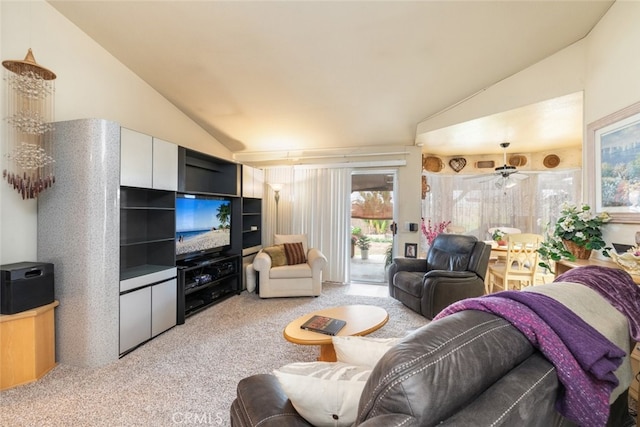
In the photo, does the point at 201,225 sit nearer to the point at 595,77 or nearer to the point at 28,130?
the point at 28,130

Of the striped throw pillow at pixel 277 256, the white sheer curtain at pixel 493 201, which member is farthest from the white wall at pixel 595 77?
the striped throw pillow at pixel 277 256

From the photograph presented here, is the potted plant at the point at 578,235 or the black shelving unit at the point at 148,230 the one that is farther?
the black shelving unit at the point at 148,230

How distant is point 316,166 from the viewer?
501 centimetres

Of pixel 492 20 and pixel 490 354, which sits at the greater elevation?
pixel 492 20

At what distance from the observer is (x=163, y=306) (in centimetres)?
293

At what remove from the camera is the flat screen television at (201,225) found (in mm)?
3432

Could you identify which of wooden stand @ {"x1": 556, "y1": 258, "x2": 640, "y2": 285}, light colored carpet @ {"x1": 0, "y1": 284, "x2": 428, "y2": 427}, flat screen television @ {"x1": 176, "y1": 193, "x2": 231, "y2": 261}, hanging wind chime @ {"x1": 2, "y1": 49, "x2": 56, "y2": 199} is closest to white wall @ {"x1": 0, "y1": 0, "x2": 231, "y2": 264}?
hanging wind chime @ {"x1": 2, "y1": 49, "x2": 56, "y2": 199}

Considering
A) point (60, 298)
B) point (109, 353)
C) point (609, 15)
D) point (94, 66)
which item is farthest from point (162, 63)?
point (609, 15)

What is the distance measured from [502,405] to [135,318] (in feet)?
9.61

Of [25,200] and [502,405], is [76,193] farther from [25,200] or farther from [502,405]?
[502,405]

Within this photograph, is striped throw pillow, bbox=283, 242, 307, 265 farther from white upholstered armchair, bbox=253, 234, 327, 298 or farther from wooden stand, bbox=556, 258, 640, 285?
wooden stand, bbox=556, 258, 640, 285

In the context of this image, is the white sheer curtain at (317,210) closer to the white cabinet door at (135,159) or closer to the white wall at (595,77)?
the white wall at (595,77)

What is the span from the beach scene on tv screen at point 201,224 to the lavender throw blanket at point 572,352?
3298 millimetres

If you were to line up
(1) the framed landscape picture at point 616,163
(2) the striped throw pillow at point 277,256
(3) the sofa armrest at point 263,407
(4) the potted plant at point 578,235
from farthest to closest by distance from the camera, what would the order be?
1. (2) the striped throw pillow at point 277,256
2. (4) the potted plant at point 578,235
3. (1) the framed landscape picture at point 616,163
4. (3) the sofa armrest at point 263,407
